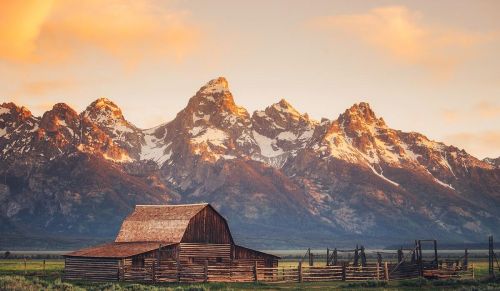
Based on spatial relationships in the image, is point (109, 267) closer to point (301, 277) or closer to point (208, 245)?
point (208, 245)

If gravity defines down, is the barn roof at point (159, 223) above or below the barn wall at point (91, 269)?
above

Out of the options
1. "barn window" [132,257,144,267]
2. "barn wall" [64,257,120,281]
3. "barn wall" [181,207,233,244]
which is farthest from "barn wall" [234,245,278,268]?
"barn wall" [64,257,120,281]

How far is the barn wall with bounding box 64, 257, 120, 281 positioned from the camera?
238ft

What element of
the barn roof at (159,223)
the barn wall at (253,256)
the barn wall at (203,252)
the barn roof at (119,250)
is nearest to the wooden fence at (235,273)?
the barn roof at (119,250)

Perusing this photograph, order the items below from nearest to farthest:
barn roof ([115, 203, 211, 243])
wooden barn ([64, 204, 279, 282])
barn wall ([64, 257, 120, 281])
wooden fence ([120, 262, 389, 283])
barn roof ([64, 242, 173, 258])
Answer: wooden fence ([120, 262, 389, 283])
wooden barn ([64, 204, 279, 282])
barn wall ([64, 257, 120, 281])
barn roof ([64, 242, 173, 258])
barn roof ([115, 203, 211, 243])

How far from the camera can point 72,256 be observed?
7650cm

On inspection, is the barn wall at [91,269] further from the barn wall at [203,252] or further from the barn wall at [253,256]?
the barn wall at [253,256]

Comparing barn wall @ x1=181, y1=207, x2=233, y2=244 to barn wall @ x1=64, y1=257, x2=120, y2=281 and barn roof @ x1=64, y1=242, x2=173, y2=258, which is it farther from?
barn wall @ x1=64, y1=257, x2=120, y2=281

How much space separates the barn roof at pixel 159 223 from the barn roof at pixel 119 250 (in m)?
1.47

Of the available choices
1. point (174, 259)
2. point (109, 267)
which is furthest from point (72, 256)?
point (174, 259)

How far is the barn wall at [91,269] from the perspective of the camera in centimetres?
7269

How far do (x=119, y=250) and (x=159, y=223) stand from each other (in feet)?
20.2

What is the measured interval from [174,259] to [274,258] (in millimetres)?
12256

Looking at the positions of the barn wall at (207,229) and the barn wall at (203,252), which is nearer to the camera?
the barn wall at (203,252)
